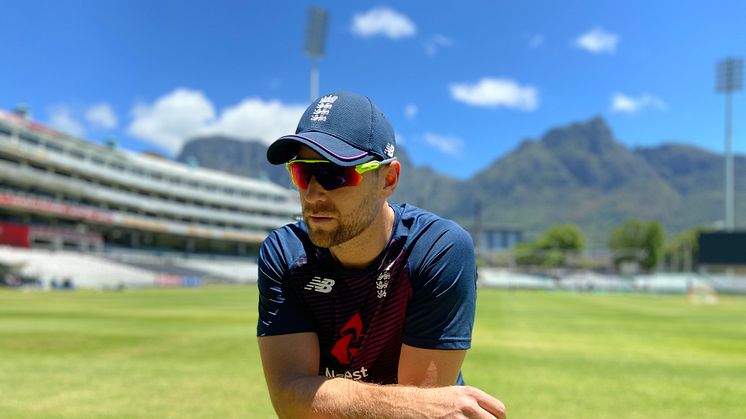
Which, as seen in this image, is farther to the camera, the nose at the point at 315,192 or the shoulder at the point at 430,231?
the shoulder at the point at 430,231

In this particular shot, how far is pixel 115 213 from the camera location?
85.0 m

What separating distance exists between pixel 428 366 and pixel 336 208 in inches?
39.5

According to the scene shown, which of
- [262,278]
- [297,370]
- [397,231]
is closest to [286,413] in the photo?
[297,370]

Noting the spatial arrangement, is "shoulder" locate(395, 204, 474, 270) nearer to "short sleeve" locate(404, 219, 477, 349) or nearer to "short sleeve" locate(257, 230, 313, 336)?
"short sleeve" locate(404, 219, 477, 349)

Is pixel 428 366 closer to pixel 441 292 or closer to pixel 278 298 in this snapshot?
pixel 441 292

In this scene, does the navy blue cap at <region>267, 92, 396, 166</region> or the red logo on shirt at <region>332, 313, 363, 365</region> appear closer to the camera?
the navy blue cap at <region>267, 92, 396, 166</region>

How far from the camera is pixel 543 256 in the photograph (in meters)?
152

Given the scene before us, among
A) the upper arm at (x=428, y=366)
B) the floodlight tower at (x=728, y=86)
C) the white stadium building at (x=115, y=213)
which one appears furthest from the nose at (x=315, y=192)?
the floodlight tower at (x=728, y=86)

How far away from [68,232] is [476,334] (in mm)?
73487

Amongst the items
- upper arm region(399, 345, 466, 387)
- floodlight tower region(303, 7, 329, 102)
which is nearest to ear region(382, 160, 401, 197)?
upper arm region(399, 345, 466, 387)

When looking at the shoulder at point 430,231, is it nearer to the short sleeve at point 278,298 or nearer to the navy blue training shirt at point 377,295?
the navy blue training shirt at point 377,295

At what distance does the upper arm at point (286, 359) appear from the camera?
2.83 m

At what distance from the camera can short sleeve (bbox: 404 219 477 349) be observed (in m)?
2.92

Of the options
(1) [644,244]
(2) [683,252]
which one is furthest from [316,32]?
(2) [683,252]
